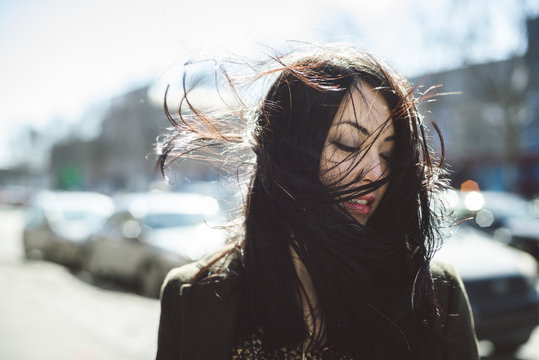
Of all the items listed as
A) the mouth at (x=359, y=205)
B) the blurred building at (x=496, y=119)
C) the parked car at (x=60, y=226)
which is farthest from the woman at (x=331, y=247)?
the blurred building at (x=496, y=119)

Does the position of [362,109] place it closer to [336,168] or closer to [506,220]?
[336,168]

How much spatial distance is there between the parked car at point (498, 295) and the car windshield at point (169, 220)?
4.31 metres

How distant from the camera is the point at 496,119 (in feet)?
98.7

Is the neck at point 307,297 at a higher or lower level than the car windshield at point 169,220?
higher

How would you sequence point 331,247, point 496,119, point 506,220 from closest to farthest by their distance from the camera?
1. point 331,247
2. point 506,220
3. point 496,119

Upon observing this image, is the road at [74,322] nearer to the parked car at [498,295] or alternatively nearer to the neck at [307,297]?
the parked car at [498,295]

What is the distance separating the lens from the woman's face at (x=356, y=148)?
5.14ft

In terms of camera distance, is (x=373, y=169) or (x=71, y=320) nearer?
(x=373, y=169)

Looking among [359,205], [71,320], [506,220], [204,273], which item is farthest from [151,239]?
[506,220]

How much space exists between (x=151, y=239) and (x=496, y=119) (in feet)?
94.5

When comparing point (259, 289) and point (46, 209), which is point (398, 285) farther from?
point (46, 209)

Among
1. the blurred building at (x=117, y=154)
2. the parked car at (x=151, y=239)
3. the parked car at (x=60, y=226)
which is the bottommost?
the blurred building at (x=117, y=154)

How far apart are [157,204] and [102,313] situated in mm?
2414

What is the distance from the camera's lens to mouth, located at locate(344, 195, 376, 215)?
1.58 meters
